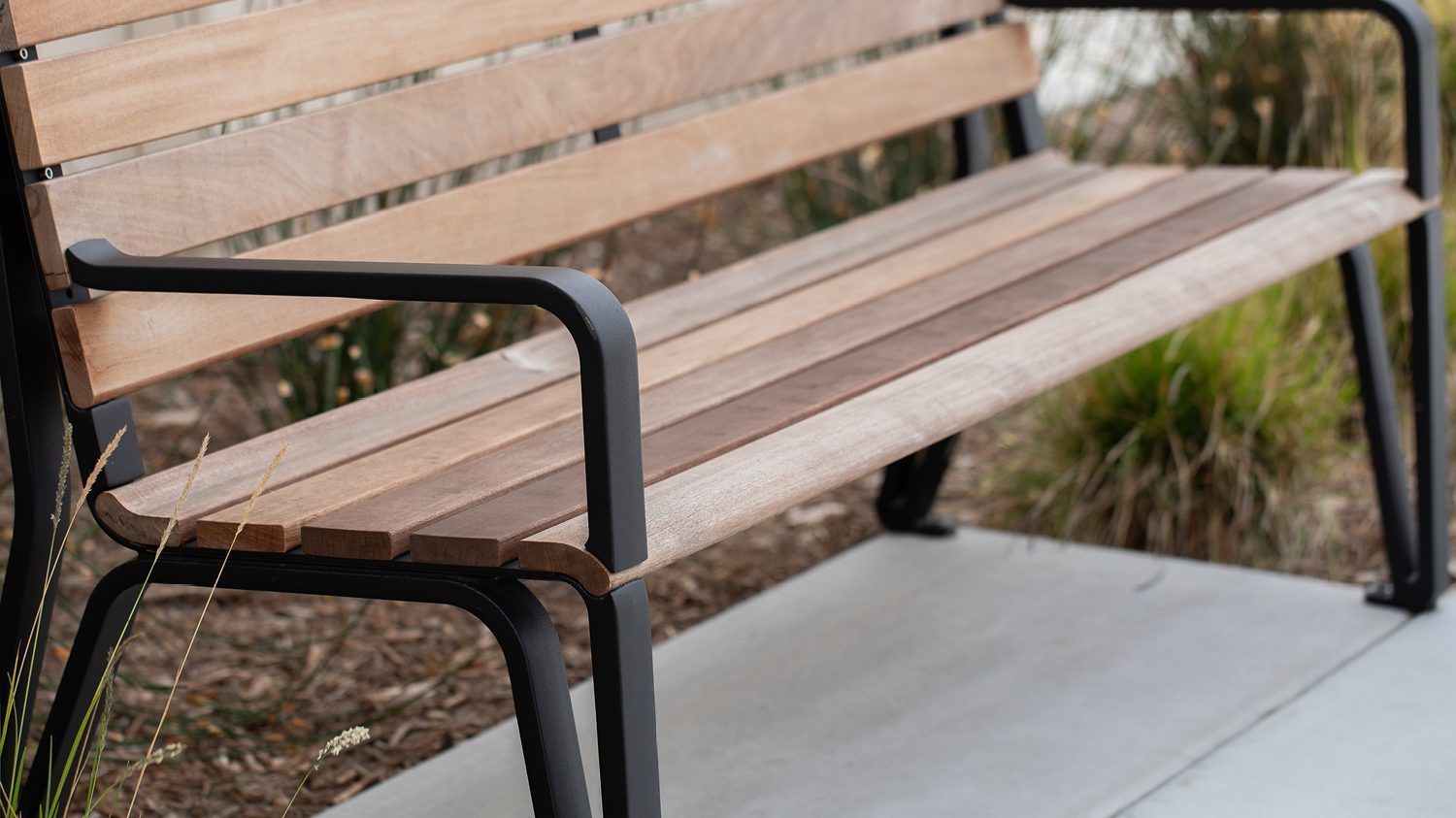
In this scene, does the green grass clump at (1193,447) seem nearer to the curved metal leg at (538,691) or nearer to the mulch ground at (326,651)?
the mulch ground at (326,651)

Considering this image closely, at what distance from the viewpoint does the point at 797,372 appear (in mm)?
2014

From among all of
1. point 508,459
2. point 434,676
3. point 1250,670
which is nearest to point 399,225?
point 508,459

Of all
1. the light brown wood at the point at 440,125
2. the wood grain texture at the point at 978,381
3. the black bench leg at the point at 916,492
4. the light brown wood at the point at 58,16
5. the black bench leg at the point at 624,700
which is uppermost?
the light brown wood at the point at 58,16

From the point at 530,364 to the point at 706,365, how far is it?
221mm

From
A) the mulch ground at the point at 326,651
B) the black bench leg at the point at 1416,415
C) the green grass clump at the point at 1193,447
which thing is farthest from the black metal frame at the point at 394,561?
the green grass clump at the point at 1193,447

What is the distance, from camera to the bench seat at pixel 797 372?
1.62 metres

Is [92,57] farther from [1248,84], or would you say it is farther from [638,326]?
[1248,84]

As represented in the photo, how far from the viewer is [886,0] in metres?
2.84

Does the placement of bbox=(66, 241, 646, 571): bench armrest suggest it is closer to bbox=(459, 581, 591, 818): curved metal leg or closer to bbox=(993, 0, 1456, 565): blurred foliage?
bbox=(459, 581, 591, 818): curved metal leg

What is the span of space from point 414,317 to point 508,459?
175cm

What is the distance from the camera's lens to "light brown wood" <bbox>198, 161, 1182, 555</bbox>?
1.66 meters

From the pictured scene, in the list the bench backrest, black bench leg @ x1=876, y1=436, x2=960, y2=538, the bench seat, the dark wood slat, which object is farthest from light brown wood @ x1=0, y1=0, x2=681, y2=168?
black bench leg @ x1=876, y1=436, x2=960, y2=538

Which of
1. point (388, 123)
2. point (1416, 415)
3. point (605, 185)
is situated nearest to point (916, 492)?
point (1416, 415)

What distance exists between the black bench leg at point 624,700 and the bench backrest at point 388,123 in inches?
24.7
